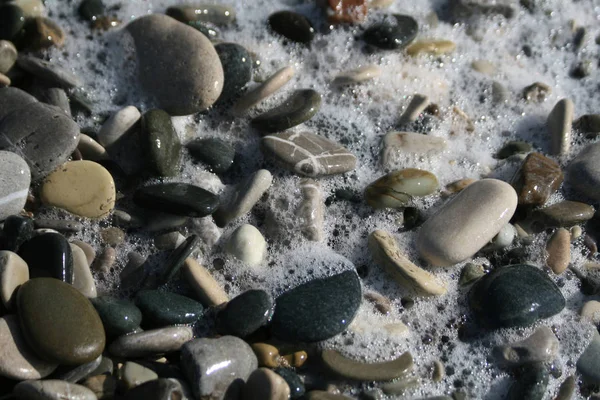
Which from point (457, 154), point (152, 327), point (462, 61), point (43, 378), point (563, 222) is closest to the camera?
point (43, 378)

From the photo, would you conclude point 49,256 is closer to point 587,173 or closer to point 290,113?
point 290,113

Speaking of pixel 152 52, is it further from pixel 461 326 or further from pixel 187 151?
pixel 461 326

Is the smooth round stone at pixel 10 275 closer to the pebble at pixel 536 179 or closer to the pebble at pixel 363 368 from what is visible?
the pebble at pixel 363 368

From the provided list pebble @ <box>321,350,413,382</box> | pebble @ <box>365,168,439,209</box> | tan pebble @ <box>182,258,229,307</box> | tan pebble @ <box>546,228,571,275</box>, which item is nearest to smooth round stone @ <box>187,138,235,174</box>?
tan pebble @ <box>182,258,229,307</box>

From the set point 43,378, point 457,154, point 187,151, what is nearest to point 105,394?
point 43,378

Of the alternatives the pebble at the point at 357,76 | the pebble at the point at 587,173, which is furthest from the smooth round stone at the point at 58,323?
the pebble at the point at 587,173

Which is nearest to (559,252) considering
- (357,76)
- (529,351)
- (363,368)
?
(529,351)

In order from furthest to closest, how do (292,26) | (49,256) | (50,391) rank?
(292,26), (49,256), (50,391)
